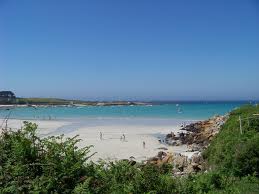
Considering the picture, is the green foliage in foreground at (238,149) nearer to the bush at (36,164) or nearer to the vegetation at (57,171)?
the vegetation at (57,171)

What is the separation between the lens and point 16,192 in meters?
5.06

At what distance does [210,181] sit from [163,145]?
2585 cm

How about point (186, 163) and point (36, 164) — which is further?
point (186, 163)

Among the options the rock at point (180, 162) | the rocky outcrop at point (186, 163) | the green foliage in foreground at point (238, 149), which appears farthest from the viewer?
the rock at point (180, 162)

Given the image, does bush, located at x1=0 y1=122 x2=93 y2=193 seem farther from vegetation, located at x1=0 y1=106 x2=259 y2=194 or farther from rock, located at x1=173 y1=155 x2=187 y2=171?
rock, located at x1=173 y1=155 x2=187 y2=171

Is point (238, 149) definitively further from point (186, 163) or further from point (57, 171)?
point (57, 171)

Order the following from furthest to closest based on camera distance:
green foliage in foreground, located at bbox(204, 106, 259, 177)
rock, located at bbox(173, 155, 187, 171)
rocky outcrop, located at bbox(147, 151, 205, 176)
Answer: rock, located at bbox(173, 155, 187, 171) → rocky outcrop, located at bbox(147, 151, 205, 176) → green foliage in foreground, located at bbox(204, 106, 259, 177)

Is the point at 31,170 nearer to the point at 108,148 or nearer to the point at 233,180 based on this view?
the point at 233,180

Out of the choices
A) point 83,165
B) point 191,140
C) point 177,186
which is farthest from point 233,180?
point 191,140

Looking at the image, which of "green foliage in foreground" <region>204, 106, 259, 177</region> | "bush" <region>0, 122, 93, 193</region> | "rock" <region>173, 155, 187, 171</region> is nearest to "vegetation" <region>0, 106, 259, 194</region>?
"bush" <region>0, 122, 93, 193</region>

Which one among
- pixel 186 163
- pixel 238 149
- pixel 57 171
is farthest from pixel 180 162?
pixel 57 171

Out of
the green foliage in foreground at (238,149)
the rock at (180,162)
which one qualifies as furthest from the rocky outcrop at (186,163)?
the green foliage in foreground at (238,149)

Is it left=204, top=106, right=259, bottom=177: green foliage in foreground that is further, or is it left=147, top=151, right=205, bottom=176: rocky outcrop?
left=147, top=151, right=205, bottom=176: rocky outcrop

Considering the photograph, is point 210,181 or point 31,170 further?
point 210,181
